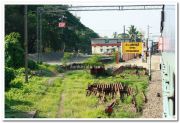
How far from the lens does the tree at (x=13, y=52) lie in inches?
1176

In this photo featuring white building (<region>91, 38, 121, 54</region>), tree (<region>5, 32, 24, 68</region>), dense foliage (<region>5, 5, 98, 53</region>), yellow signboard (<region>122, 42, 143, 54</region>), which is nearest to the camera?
tree (<region>5, 32, 24, 68</region>)

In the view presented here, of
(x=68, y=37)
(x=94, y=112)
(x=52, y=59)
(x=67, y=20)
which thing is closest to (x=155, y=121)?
(x=94, y=112)

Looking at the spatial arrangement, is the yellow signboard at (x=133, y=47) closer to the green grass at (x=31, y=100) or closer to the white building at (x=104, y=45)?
the green grass at (x=31, y=100)

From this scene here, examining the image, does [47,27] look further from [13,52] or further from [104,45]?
[104,45]

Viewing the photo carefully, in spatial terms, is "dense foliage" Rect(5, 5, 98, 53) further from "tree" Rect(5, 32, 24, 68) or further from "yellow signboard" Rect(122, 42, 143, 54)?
"tree" Rect(5, 32, 24, 68)

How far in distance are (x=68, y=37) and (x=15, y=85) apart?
4477cm

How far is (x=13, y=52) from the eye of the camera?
3062cm

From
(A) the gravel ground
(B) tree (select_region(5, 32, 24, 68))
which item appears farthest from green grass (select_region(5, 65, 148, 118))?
(B) tree (select_region(5, 32, 24, 68))

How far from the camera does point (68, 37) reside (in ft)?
215

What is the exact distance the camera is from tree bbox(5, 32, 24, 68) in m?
29.9

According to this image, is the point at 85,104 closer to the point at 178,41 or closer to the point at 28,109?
the point at 28,109

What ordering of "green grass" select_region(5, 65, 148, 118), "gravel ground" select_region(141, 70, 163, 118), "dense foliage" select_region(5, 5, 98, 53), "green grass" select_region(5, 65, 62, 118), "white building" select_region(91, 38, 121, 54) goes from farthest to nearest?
"white building" select_region(91, 38, 121, 54)
"dense foliage" select_region(5, 5, 98, 53)
"gravel ground" select_region(141, 70, 163, 118)
"green grass" select_region(5, 65, 62, 118)
"green grass" select_region(5, 65, 148, 118)

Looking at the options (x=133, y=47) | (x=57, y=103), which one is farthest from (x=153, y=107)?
(x=133, y=47)

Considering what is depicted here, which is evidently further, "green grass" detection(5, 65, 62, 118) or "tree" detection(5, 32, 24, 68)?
"tree" detection(5, 32, 24, 68)
